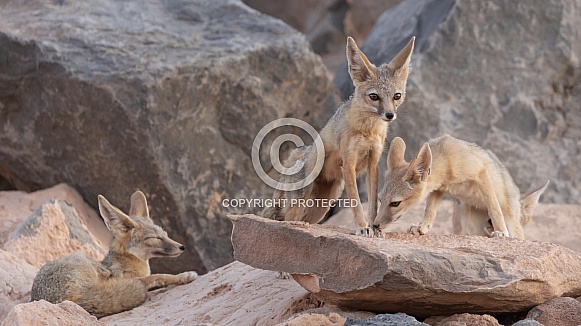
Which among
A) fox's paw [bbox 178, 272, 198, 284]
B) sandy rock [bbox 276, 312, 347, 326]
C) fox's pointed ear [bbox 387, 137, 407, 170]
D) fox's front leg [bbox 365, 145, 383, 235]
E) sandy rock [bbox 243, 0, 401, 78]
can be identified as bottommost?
fox's paw [bbox 178, 272, 198, 284]

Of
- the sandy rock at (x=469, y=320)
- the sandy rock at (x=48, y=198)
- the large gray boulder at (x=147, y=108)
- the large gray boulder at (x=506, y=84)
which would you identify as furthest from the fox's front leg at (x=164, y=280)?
the large gray boulder at (x=506, y=84)

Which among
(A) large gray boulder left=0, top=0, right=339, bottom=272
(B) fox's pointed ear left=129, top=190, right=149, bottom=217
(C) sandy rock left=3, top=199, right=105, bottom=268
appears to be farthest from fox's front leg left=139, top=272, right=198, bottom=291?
(A) large gray boulder left=0, top=0, right=339, bottom=272

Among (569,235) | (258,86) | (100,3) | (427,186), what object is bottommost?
(569,235)

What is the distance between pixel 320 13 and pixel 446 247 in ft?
43.4

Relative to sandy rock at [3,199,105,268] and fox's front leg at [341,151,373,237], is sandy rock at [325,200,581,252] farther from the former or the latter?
fox's front leg at [341,151,373,237]

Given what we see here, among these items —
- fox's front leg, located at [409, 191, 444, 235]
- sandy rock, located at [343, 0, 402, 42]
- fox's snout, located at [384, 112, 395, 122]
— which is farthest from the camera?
sandy rock, located at [343, 0, 402, 42]

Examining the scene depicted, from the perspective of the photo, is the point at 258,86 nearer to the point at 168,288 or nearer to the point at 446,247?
the point at 168,288

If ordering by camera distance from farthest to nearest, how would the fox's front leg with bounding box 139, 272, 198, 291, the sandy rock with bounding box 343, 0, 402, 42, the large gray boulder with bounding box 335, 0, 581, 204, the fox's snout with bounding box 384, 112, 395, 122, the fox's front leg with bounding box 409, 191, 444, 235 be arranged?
the sandy rock with bounding box 343, 0, 402, 42, the large gray boulder with bounding box 335, 0, 581, 204, the fox's front leg with bounding box 139, 272, 198, 291, the fox's front leg with bounding box 409, 191, 444, 235, the fox's snout with bounding box 384, 112, 395, 122

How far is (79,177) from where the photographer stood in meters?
9.96

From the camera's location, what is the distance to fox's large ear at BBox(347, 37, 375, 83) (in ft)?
21.0

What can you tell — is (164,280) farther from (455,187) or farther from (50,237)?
(455,187)

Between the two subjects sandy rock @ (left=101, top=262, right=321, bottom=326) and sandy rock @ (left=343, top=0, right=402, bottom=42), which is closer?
sandy rock @ (left=101, top=262, right=321, bottom=326)

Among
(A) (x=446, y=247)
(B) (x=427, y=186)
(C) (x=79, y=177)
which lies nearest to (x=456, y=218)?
(B) (x=427, y=186)

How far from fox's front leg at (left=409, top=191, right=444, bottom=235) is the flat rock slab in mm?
786
